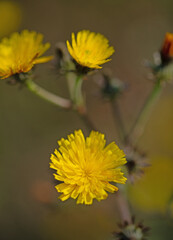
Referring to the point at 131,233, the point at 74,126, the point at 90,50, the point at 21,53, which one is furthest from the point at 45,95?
the point at 74,126

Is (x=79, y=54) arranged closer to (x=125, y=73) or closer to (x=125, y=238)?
(x=125, y=238)

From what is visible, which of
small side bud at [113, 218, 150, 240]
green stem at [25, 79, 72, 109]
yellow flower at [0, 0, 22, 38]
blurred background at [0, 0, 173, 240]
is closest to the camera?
small side bud at [113, 218, 150, 240]

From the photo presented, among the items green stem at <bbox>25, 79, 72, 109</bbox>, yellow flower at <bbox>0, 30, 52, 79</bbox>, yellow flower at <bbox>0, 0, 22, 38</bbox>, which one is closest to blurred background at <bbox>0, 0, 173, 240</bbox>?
yellow flower at <bbox>0, 0, 22, 38</bbox>

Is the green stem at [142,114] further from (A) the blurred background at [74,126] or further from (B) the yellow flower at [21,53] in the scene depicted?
(B) the yellow flower at [21,53]

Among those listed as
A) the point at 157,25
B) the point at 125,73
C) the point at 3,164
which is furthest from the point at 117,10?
the point at 3,164

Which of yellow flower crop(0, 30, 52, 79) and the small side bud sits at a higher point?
yellow flower crop(0, 30, 52, 79)

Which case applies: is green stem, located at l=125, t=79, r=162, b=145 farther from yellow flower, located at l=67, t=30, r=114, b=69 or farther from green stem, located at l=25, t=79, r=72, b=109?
yellow flower, located at l=67, t=30, r=114, b=69
